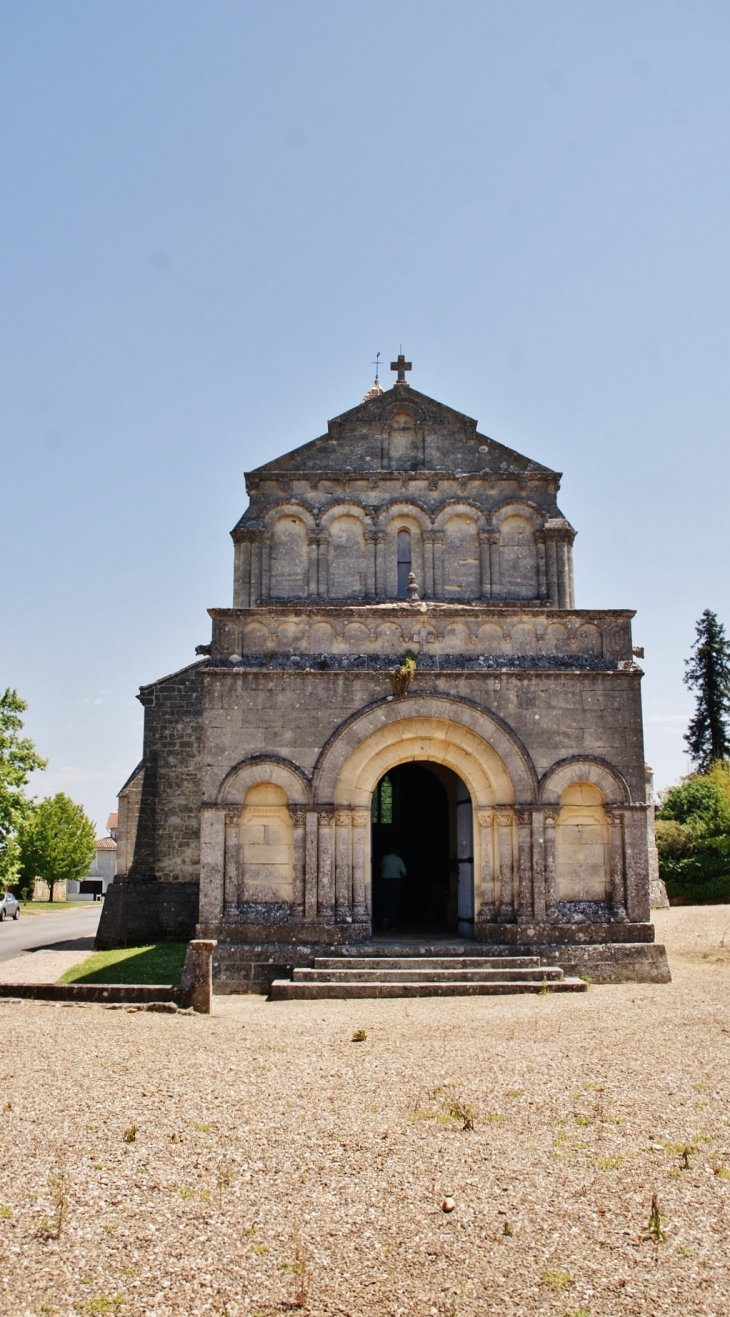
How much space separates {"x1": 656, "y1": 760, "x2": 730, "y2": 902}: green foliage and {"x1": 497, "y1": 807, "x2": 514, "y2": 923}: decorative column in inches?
689

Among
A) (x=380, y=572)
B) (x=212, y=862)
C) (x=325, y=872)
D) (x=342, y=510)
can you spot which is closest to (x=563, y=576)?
(x=380, y=572)

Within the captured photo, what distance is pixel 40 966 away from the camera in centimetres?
1842

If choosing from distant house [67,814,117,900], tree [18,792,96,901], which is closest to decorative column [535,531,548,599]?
tree [18,792,96,901]

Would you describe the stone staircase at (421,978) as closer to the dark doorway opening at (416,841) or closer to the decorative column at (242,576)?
the dark doorway opening at (416,841)

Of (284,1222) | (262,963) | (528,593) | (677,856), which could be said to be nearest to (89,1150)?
(284,1222)

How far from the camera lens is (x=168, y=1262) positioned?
4.98 metres

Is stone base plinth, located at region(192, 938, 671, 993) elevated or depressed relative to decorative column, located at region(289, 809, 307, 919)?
depressed

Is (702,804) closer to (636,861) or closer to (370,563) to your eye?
(370,563)

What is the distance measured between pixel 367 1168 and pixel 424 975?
7057 millimetres

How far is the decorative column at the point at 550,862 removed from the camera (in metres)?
14.2

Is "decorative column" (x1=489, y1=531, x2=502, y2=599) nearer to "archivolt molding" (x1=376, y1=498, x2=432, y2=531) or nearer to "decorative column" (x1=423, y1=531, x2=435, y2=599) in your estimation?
"decorative column" (x1=423, y1=531, x2=435, y2=599)

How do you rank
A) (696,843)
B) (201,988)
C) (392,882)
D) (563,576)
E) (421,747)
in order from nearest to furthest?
(201,988)
(421,747)
(392,882)
(563,576)
(696,843)

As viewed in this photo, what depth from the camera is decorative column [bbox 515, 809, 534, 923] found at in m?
14.2

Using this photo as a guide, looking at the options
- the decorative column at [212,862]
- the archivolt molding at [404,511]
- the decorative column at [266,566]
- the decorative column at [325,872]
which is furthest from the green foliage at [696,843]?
the decorative column at [212,862]
